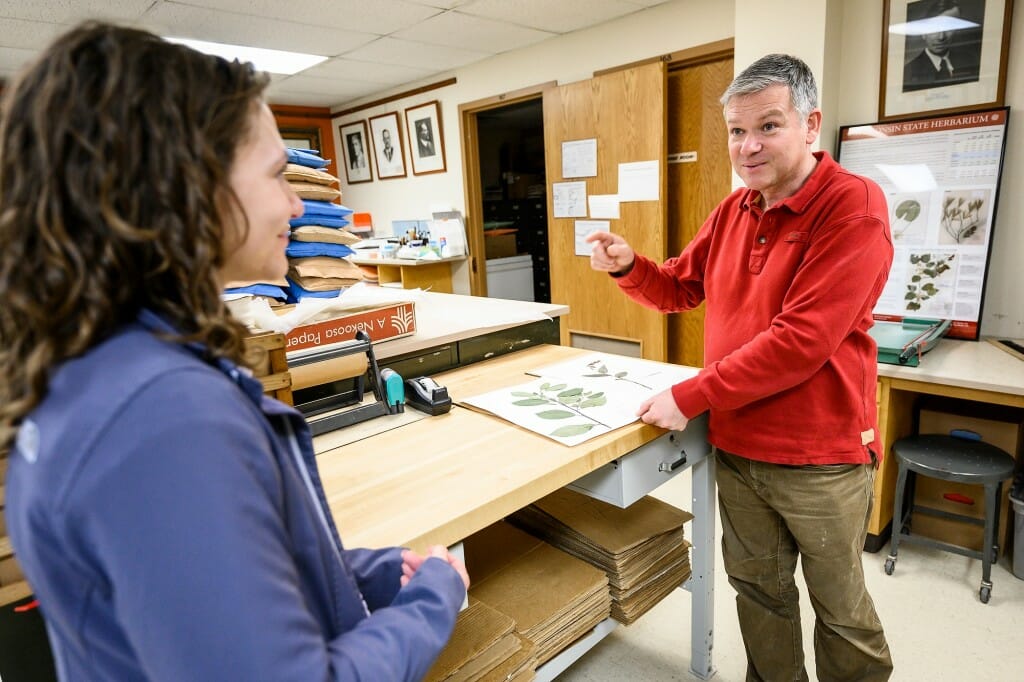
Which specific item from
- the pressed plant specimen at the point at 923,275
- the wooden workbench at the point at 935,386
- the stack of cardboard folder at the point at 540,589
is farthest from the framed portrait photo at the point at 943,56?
the stack of cardboard folder at the point at 540,589

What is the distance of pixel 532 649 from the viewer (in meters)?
1.34

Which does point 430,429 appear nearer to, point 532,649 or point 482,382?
point 482,382

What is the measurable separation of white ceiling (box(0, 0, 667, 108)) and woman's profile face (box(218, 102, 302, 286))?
2990 millimetres

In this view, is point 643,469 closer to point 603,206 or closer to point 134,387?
point 134,387

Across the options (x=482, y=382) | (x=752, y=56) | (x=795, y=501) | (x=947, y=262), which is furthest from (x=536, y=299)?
(x=795, y=501)

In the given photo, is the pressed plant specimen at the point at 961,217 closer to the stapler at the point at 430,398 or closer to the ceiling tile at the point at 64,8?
the stapler at the point at 430,398

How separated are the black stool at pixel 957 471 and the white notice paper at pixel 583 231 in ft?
6.84

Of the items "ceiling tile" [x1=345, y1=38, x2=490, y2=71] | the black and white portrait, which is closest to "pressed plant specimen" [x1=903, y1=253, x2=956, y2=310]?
the black and white portrait

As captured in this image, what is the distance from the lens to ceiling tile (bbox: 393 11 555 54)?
344 centimetres

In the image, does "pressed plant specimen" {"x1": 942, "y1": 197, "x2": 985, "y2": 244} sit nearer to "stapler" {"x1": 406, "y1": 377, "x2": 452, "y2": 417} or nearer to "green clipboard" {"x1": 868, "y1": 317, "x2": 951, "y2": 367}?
"green clipboard" {"x1": 868, "y1": 317, "x2": 951, "y2": 367}

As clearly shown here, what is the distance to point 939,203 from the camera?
7.80 feet

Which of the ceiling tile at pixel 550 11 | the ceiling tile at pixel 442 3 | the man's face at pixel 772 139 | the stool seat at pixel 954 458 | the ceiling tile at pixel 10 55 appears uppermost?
the ceiling tile at pixel 10 55

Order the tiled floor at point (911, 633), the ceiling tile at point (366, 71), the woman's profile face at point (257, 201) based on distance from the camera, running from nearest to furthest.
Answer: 1. the woman's profile face at point (257, 201)
2. the tiled floor at point (911, 633)
3. the ceiling tile at point (366, 71)

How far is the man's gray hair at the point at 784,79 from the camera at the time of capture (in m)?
1.25
